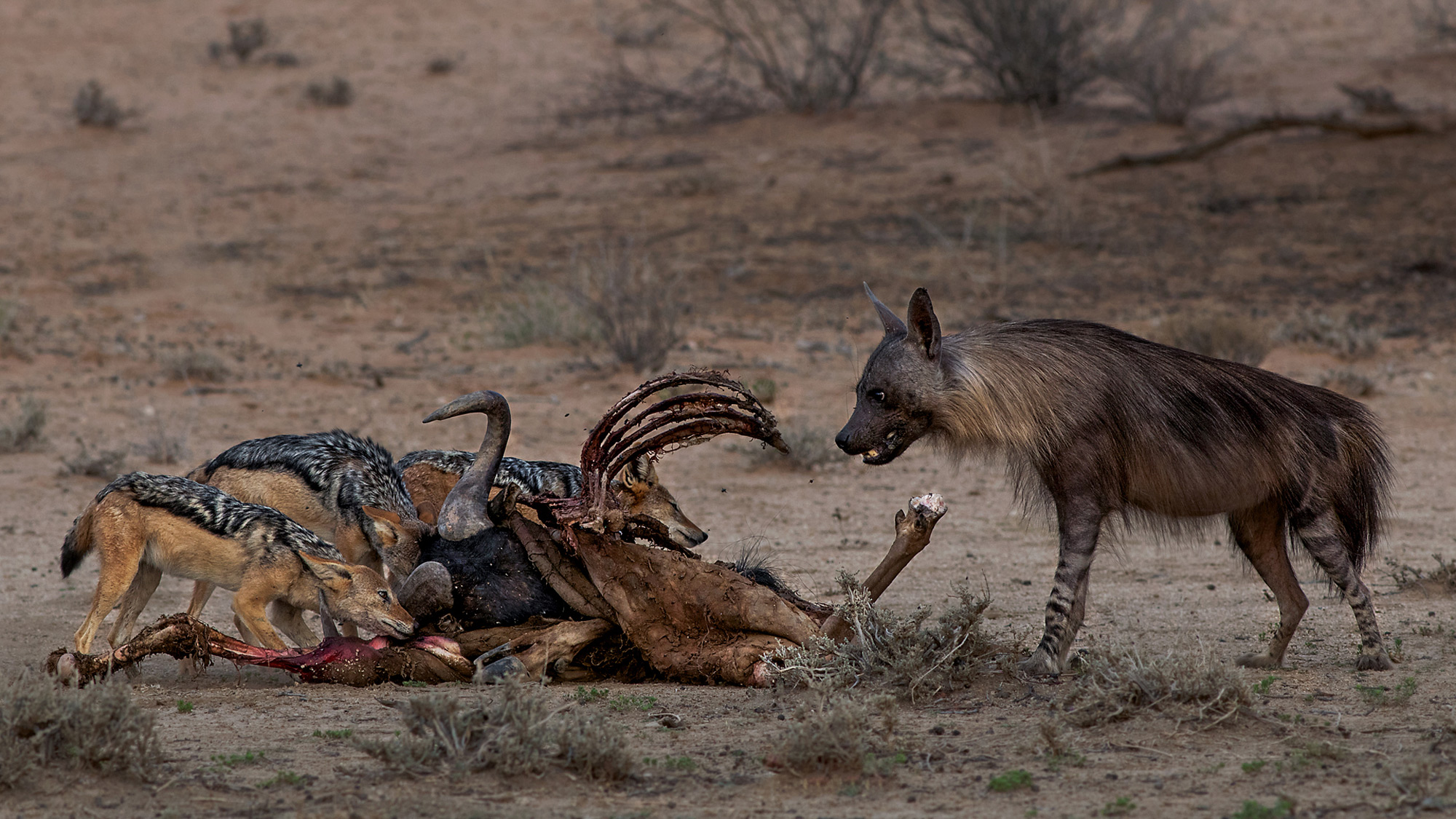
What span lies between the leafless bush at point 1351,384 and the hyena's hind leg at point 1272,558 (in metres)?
6.76

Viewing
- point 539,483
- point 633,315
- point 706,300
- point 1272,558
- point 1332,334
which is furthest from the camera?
point 706,300

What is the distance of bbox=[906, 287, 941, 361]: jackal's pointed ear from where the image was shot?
592cm

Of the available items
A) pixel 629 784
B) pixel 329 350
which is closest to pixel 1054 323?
pixel 629 784

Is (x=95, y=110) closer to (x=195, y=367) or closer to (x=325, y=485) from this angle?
(x=195, y=367)

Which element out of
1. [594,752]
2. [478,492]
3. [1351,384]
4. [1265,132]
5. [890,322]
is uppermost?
[1265,132]

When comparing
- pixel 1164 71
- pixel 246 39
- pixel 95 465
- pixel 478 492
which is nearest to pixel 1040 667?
pixel 478 492

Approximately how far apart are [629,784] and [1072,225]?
1467cm

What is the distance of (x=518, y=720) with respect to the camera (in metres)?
4.96

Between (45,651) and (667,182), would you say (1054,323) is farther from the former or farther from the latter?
(667,182)

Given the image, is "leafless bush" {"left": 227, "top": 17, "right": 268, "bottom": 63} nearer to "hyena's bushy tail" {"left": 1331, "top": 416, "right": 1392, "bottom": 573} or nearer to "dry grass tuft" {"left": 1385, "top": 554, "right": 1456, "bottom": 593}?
"dry grass tuft" {"left": 1385, "top": 554, "right": 1456, "bottom": 593}

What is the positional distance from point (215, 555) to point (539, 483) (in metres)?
1.98

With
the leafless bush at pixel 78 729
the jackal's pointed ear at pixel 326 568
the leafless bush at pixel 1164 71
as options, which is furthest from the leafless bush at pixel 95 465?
the leafless bush at pixel 1164 71

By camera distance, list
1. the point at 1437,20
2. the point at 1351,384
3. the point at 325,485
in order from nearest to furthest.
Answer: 1. the point at 325,485
2. the point at 1351,384
3. the point at 1437,20

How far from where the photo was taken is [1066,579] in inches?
238
